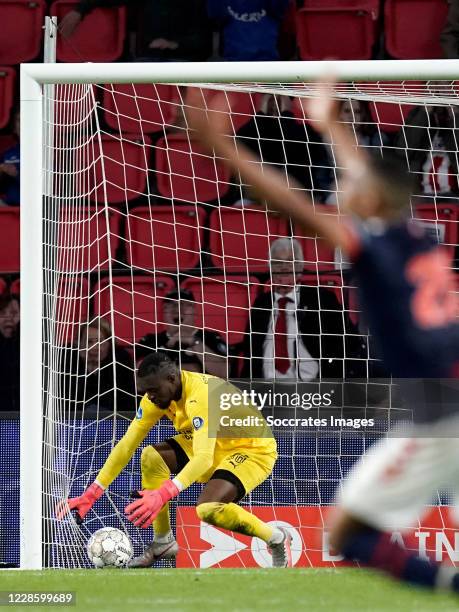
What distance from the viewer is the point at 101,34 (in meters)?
10.9

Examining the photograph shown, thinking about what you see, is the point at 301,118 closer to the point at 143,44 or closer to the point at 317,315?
the point at 317,315

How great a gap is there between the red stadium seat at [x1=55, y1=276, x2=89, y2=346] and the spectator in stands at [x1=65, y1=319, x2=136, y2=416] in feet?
0.30

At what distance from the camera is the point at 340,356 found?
828 centimetres

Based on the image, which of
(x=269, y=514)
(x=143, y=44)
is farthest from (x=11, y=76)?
(x=269, y=514)

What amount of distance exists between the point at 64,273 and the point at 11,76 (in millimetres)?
3408

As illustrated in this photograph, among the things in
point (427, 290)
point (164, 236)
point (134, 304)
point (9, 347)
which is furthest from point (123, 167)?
point (427, 290)

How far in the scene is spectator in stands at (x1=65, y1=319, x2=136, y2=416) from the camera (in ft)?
26.6

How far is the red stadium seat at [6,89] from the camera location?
35.0 ft

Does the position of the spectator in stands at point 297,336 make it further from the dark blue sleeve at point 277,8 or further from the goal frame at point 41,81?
the dark blue sleeve at point 277,8

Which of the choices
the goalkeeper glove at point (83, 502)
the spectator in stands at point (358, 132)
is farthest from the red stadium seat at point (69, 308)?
the spectator in stands at point (358, 132)

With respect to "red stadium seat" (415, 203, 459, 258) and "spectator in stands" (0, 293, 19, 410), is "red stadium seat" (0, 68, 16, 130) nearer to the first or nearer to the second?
"spectator in stands" (0, 293, 19, 410)

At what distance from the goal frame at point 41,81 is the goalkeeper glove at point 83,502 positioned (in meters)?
0.43

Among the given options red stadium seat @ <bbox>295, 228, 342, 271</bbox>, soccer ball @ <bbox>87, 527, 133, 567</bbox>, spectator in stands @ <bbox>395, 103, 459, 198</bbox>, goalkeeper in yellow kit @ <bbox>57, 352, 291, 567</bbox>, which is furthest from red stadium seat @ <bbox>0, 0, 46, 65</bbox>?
soccer ball @ <bbox>87, 527, 133, 567</bbox>

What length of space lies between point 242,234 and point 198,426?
70.1 inches
